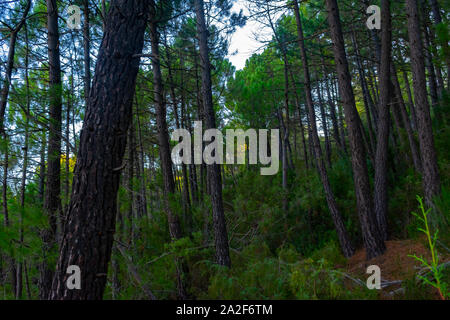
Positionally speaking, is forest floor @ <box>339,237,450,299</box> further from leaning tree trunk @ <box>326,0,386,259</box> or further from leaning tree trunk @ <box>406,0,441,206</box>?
leaning tree trunk @ <box>406,0,441,206</box>

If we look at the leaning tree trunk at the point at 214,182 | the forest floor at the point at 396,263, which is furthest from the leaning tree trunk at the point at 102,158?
the forest floor at the point at 396,263

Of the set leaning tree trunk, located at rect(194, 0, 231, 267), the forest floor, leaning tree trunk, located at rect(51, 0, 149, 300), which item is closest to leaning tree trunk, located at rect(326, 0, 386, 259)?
the forest floor

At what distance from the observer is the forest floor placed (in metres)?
3.54

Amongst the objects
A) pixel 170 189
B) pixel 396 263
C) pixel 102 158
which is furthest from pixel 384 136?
pixel 102 158

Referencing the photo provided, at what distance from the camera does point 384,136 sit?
20.0 ft

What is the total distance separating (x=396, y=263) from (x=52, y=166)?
5857mm

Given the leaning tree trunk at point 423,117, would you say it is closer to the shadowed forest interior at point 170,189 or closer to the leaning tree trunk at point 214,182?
the shadowed forest interior at point 170,189

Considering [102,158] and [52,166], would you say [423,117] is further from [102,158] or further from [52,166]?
[52,166]

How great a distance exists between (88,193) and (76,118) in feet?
9.03

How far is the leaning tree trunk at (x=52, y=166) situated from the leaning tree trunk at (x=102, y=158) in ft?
3.57

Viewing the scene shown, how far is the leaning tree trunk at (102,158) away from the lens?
2.25 meters

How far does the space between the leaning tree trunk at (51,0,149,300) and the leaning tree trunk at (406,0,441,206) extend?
513cm

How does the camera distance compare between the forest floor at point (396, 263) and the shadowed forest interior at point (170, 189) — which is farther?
the forest floor at point (396, 263)
